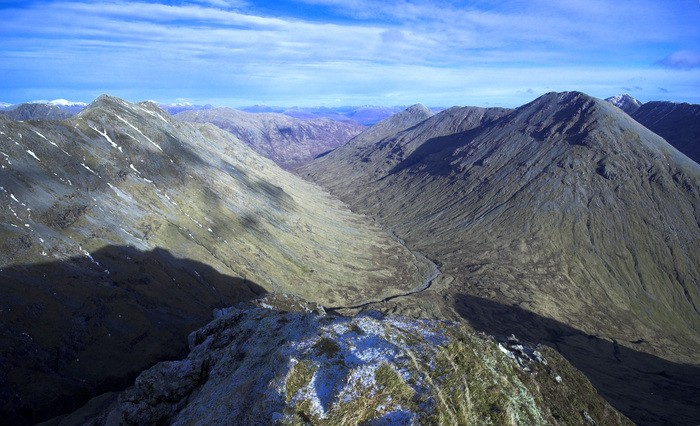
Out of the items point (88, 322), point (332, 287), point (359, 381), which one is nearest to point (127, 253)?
point (88, 322)

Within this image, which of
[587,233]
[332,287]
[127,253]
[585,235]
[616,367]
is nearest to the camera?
[616,367]

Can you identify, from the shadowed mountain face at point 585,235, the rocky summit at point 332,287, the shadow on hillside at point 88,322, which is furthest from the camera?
the shadowed mountain face at point 585,235

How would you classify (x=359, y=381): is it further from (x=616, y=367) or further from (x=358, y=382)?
(x=616, y=367)

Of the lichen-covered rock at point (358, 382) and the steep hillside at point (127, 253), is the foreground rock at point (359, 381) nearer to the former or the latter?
the lichen-covered rock at point (358, 382)

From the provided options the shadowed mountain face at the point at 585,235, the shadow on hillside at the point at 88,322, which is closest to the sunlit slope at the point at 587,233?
the shadowed mountain face at the point at 585,235

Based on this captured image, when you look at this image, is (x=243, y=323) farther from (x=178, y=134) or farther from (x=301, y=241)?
(x=178, y=134)

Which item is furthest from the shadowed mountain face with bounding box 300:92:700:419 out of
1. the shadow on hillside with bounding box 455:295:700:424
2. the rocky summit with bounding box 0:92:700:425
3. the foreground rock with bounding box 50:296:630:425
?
the foreground rock with bounding box 50:296:630:425
